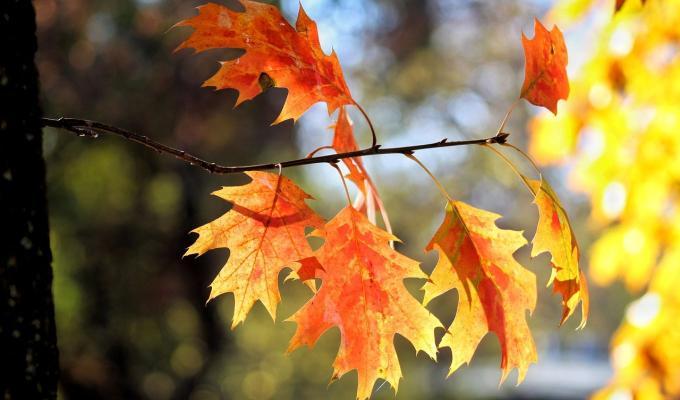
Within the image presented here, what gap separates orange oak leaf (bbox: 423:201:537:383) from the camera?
0.80 metres

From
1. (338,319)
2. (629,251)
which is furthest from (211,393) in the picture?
(338,319)

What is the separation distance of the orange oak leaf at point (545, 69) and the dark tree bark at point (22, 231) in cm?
53

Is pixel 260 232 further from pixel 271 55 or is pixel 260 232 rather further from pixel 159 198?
pixel 159 198

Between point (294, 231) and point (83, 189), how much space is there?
4.76 metres

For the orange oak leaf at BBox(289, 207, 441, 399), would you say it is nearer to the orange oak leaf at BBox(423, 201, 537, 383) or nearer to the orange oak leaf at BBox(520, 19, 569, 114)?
the orange oak leaf at BBox(423, 201, 537, 383)

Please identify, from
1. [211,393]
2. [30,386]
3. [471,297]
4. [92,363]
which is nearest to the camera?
[30,386]

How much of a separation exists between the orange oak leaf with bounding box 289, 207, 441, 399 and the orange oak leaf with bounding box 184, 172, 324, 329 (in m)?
0.03

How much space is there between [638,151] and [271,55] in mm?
1220

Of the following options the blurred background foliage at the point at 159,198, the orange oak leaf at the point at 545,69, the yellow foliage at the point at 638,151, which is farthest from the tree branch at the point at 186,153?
the blurred background foliage at the point at 159,198

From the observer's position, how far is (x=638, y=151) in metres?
1.73

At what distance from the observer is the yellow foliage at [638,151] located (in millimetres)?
1692

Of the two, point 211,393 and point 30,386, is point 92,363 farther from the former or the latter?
point 30,386

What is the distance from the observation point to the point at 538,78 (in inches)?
32.7

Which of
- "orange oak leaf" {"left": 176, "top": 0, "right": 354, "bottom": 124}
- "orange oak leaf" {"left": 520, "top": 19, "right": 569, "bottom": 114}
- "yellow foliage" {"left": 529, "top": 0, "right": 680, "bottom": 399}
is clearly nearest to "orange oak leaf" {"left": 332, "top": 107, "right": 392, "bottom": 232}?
"orange oak leaf" {"left": 176, "top": 0, "right": 354, "bottom": 124}
